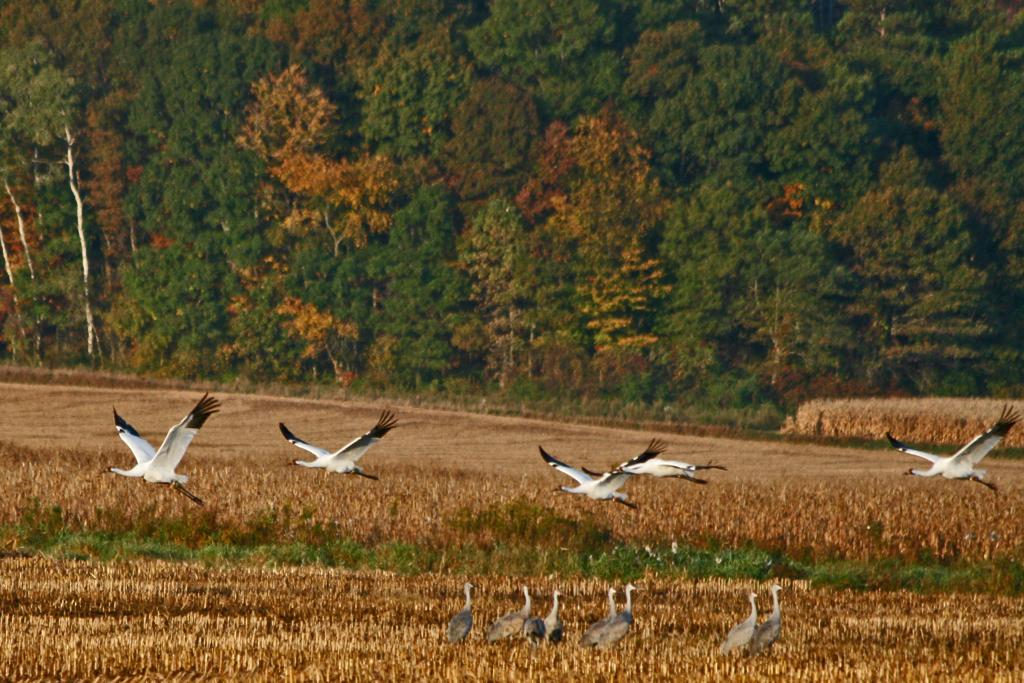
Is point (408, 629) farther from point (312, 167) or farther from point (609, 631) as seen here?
point (312, 167)

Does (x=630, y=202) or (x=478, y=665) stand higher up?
(x=630, y=202)

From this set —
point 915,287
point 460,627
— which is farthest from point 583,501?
point 915,287

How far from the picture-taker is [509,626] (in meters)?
19.3

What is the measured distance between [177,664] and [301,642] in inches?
66.1

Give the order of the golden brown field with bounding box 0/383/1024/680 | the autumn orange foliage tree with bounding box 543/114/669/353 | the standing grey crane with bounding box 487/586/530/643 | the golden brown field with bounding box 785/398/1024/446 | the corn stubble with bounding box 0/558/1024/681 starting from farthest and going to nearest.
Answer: the autumn orange foliage tree with bounding box 543/114/669/353 < the golden brown field with bounding box 785/398/1024/446 < the standing grey crane with bounding box 487/586/530/643 < the golden brown field with bounding box 0/383/1024/680 < the corn stubble with bounding box 0/558/1024/681

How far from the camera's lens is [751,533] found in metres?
31.1

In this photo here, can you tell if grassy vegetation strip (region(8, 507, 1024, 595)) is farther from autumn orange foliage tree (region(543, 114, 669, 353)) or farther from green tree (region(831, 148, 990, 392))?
green tree (region(831, 148, 990, 392))

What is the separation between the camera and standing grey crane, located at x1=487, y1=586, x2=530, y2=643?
19172 millimetres

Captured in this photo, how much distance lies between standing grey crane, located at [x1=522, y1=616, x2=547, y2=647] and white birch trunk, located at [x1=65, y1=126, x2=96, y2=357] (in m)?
59.8

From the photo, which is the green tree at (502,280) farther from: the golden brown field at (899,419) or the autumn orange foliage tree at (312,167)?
the golden brown field at (899,419)

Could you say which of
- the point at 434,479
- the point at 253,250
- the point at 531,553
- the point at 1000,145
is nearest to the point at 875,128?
the point at 1000,145

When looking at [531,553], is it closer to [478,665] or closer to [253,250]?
[478,665]

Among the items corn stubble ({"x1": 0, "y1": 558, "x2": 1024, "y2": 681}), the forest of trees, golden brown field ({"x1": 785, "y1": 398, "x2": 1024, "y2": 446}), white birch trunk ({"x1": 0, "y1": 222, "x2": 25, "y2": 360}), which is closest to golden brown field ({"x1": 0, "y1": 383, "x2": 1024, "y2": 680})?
corn stubble ({"x1": 0, "y1": 558, "x2": 1024, "y2": 681})

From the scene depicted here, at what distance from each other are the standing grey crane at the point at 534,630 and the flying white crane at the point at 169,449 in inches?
194
